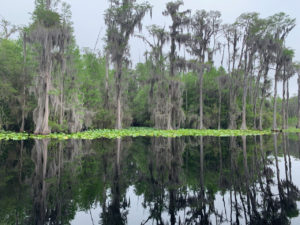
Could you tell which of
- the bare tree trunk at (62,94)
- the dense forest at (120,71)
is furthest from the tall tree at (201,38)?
the bare tree trunk at (62,94)

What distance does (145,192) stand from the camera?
16.3ft

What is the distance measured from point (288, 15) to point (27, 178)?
30919mm

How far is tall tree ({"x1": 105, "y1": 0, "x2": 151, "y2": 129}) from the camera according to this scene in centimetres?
2472

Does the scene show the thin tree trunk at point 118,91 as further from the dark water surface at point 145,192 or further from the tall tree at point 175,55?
the dark water surface at point 145,192

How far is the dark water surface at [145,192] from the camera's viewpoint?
3.71 metres

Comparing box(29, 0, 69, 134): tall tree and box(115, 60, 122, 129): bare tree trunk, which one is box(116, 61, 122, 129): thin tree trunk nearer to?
box(115, 60, 122, 129): bare tree trunk

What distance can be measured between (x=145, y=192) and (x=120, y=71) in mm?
21431

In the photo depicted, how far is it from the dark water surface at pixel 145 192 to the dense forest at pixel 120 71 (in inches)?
495

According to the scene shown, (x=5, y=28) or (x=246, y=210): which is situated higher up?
(x=5, y=28)

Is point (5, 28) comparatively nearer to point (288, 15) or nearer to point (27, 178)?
point (27, 178)

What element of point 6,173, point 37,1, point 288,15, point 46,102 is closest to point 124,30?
point 37,1

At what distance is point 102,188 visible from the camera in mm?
5090

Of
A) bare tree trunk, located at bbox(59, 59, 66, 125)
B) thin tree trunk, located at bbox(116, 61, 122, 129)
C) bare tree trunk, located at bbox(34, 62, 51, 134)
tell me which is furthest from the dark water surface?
thin tree trunk, located at bbox(116, 61, 122, 129)

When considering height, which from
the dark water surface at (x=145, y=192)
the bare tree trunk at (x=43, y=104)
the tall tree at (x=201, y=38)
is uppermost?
the tall tree at (x=201, y=38)
